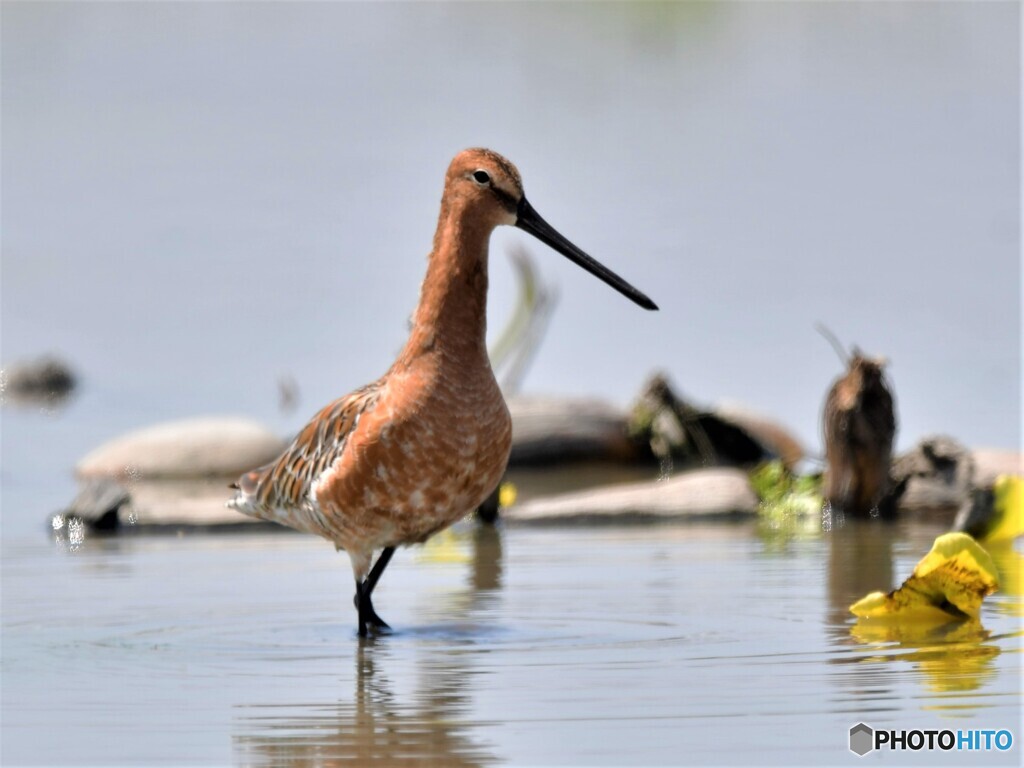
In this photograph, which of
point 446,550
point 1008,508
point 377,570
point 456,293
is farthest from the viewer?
point 446,550

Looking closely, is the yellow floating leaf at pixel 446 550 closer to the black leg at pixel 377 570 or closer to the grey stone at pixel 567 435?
the black leg at pixel 377 570

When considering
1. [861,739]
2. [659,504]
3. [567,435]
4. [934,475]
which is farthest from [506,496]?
[861,739]

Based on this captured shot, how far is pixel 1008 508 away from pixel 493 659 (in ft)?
16.4

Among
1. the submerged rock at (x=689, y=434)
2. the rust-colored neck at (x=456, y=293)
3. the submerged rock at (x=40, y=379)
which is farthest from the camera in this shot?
the submerged rock at (x=40, y=379)

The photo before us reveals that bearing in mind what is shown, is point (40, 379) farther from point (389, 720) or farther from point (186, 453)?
point (389, 720)

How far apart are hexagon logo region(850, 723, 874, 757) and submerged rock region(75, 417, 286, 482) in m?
11.7

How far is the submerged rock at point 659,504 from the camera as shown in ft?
46.4

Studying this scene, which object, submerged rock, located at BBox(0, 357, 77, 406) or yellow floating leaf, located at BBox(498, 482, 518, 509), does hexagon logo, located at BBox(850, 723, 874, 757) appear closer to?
yellow floating leaf, located at BBox(498, 482, 518, 509)

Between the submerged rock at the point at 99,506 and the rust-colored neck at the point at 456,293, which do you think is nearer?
the rust-colored neck at the point at 456,293

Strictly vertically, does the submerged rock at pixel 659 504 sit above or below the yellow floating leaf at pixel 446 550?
above

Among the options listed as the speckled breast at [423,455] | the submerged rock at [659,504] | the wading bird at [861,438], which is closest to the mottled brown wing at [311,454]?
the speckled breast at [423,455]

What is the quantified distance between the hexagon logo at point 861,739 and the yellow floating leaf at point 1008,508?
→ 573cm

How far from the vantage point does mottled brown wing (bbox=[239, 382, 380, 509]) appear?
9.58m

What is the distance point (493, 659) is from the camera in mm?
8828
